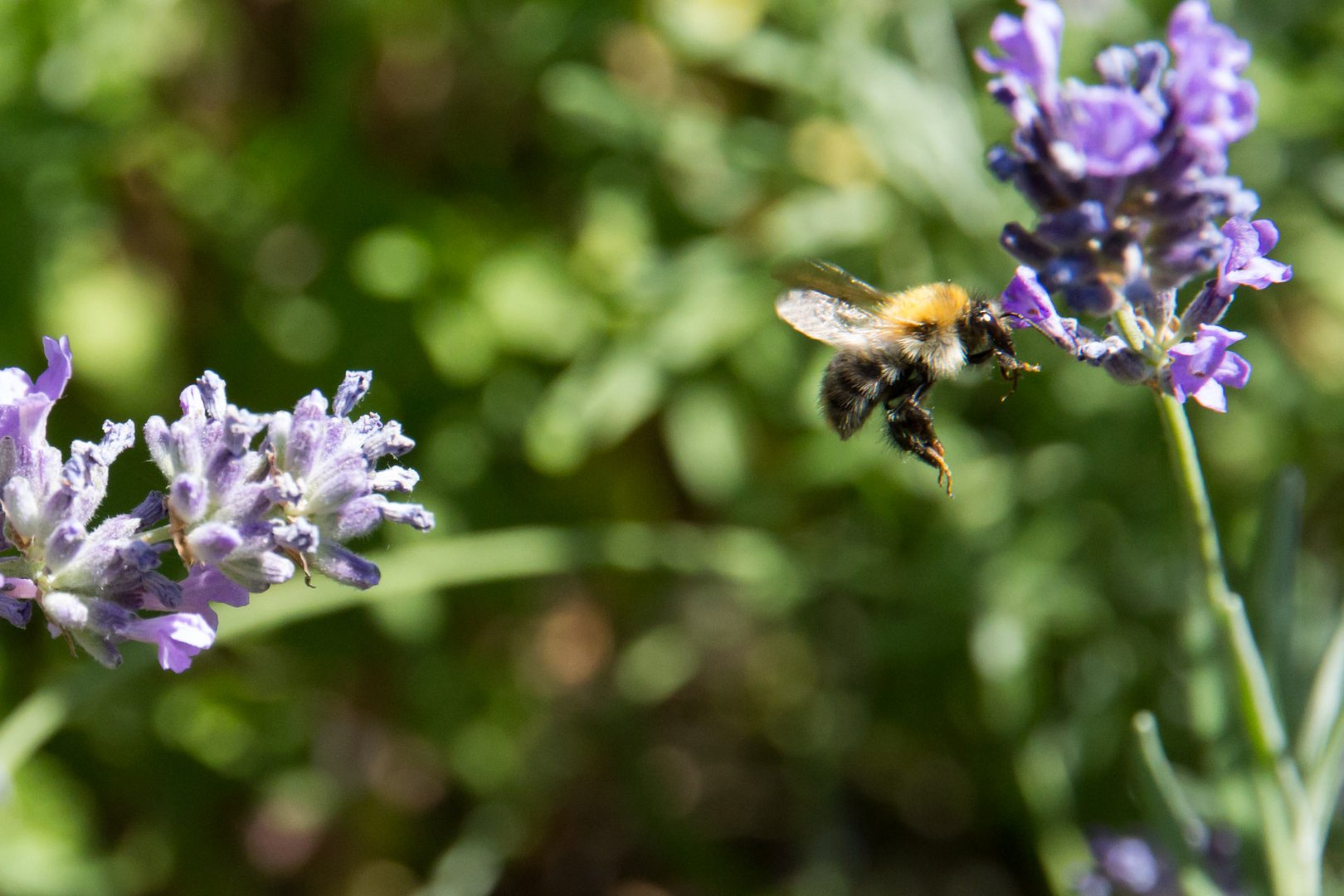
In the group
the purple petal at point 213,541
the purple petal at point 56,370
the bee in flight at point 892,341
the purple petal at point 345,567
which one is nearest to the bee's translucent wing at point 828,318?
the bee in flight at point 892,341

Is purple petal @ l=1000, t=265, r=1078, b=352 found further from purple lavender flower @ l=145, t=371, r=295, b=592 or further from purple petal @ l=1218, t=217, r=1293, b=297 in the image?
purple lavender flower @ l=145, t=371, r=295, b=592

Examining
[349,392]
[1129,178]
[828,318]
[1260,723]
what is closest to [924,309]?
[828,318]

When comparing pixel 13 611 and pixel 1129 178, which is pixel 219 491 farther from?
pixel 1129 178

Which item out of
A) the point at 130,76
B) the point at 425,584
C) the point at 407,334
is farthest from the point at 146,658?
the point at 130,76

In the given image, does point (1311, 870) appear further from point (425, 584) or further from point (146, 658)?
point (146, 658)

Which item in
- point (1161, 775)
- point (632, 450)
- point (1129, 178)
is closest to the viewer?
point (1129, 178)

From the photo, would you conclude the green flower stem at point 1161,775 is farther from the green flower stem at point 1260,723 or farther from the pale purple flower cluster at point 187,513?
the pale purple flower cluster at point 187,513
